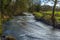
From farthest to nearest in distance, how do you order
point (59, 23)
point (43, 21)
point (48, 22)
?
point (43, 21) → point (48, 22) → point (59, 23)

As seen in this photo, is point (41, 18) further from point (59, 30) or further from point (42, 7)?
point (42, 7)

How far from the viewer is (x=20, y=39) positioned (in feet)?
48.0

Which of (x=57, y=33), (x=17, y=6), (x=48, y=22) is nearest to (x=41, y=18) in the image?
(x=48, y=22)

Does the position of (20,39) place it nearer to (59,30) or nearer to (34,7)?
(59,30)

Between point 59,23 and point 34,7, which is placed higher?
point 59,23

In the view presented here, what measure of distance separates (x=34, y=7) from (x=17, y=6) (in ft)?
31.1

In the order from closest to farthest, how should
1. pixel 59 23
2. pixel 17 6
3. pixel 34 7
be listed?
pixel 59 23 → pixel 17 6 → pixel 34 7

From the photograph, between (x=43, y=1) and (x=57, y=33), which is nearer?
(x=57, y=33)

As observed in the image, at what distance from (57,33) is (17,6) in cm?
1317

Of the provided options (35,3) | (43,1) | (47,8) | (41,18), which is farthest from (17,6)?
(43,1)

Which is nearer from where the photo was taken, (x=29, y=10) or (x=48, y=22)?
(x=48, y=22)

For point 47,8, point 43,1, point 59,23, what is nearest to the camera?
point 59,23

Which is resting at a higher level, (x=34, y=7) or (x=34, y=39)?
(x=34, y=39)

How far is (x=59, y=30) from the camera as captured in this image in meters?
18.8
